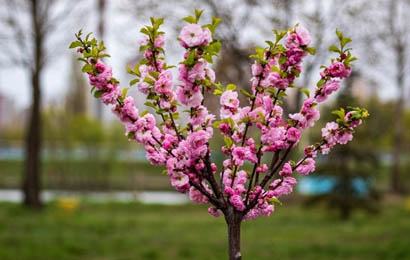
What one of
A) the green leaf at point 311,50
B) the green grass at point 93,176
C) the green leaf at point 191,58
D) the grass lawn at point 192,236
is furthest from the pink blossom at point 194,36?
the green grass at point 93,176

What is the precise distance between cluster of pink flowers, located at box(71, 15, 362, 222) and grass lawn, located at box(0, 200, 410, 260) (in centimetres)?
556

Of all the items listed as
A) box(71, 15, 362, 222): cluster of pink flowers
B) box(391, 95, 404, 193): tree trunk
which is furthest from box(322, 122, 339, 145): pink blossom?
box(391, 95, 404, 193): tree trunk

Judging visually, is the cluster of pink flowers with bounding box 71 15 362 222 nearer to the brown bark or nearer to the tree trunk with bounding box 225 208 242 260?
the tree trunk with bounding box 225 208 242 260

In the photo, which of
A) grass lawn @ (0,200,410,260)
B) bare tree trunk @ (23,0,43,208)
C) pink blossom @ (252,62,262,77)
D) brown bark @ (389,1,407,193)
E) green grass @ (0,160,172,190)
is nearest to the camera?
pink blossom @ (252,62,262,77)

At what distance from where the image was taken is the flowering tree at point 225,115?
3160mm

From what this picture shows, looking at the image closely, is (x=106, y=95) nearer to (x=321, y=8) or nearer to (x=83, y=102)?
(x=321, y=8)

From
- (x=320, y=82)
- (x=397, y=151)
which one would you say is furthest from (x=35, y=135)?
(x=397, y=151)

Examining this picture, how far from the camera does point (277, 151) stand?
3.51 m

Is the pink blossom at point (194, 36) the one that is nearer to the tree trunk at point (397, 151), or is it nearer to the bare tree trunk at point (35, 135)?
the bare tree trunk at point (35, 135)

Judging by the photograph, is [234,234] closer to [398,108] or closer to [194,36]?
[194,36]

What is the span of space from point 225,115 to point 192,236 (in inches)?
312

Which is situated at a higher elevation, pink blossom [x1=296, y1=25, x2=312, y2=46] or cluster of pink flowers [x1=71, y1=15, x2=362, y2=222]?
pink blossom [x1=296, y1=25, x2=312, y2=46]

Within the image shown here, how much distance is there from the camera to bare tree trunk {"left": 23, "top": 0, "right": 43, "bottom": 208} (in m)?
15.4

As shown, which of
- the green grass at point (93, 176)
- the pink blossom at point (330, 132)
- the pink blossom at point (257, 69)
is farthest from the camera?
the green grass at point (93, 176)
